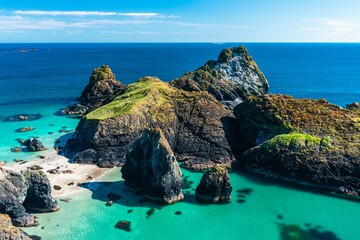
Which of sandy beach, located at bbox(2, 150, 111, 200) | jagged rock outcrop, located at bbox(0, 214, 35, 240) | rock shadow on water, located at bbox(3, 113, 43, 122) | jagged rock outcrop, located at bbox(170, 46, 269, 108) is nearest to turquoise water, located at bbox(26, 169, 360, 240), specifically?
sandy beach, located at bbox(2, 150, 111, 200)

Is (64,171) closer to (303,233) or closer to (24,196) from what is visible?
(24,196)

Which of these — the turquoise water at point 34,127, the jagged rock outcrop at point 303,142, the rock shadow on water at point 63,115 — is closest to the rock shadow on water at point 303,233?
the jagged rock outcrop at point 303,142

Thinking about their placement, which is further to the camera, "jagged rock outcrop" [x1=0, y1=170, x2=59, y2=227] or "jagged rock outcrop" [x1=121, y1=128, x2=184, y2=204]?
"jagged rock outcrop" [x1=121, y1=128, x2=184, y2=204]

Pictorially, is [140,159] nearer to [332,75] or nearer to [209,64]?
[209,64]

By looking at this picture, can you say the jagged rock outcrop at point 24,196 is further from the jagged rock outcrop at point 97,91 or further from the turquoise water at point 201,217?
the jagged rock outcrop at point 97,91

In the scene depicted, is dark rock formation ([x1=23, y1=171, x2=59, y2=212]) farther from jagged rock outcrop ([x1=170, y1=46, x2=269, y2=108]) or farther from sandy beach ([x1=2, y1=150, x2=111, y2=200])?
jagged rock outcrop ([x1=170, y1=46, x2=269, y2=108])

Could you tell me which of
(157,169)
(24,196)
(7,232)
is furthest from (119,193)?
(7,232)
